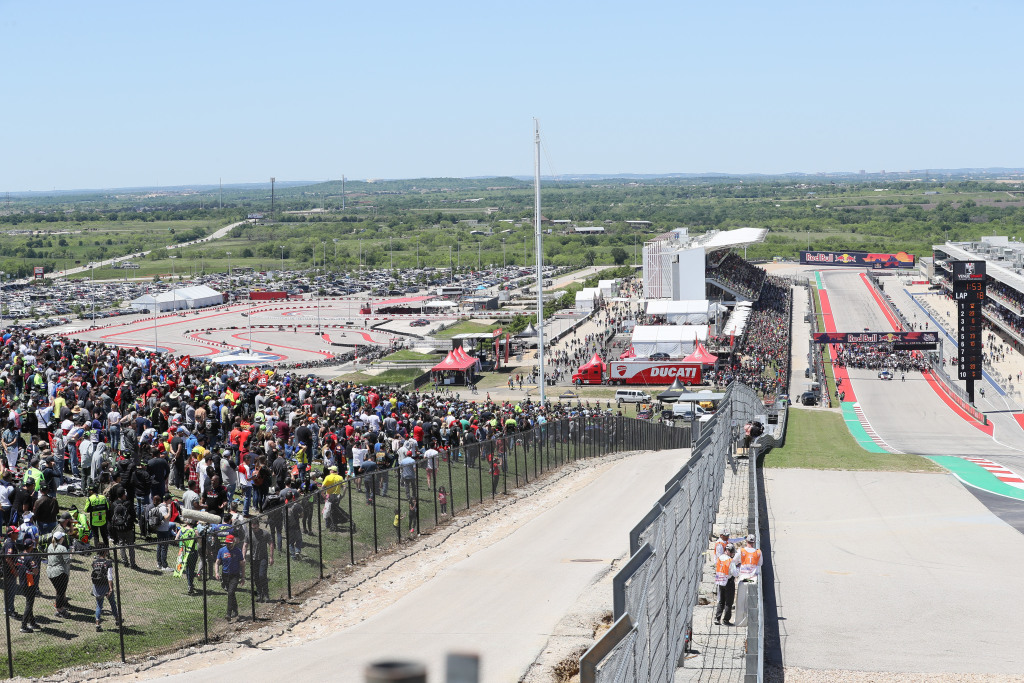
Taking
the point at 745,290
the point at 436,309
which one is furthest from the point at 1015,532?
the point at 436,309

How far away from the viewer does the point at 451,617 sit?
1340 centimetres

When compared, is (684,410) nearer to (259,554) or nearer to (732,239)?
(259,554)

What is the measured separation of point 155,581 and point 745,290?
324 feet

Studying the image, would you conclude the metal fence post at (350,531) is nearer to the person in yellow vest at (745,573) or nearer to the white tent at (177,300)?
the person in yellow vest at (745,573)

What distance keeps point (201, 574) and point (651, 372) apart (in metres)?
54.9

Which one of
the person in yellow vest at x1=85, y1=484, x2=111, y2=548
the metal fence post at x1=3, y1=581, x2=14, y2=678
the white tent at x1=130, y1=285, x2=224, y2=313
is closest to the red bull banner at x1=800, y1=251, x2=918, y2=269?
the white tent at x1=130, y1=285, x2=224, y2=313

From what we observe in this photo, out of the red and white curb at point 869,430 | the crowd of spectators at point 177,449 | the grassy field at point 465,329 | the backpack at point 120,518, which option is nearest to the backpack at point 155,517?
the crowd of spectators at point 177,449

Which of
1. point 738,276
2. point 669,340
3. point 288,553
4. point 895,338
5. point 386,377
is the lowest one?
point 386,377

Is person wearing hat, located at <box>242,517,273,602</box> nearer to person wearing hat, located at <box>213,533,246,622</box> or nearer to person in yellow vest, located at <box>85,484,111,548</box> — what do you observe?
person wearing hat, located at <box>213,533,246,622</box>

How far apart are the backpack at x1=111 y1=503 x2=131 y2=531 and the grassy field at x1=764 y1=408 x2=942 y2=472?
22.7 metres

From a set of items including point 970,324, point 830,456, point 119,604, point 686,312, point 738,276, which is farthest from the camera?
point 738,276

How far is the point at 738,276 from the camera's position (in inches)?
4419

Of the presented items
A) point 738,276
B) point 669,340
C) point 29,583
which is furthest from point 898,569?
point 738,276

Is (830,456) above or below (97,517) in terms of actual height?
below
